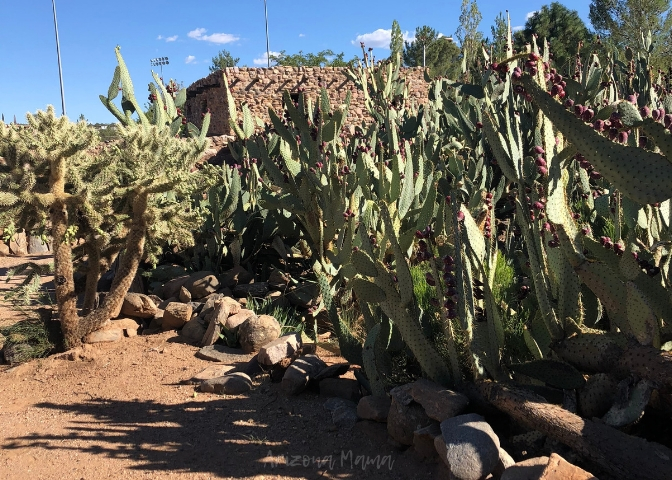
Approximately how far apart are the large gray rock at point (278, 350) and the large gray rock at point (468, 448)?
141 centimetres

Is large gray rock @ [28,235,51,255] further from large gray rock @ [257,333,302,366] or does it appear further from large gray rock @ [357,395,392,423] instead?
large gray rock @ [357,395,392,423]

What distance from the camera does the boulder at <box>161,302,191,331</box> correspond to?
4.46 m

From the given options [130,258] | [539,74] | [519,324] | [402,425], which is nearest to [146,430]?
[402,425]

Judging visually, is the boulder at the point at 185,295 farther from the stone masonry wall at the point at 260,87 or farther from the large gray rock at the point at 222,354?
the stone masonry wall at the point at 260,87

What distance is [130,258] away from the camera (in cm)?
417

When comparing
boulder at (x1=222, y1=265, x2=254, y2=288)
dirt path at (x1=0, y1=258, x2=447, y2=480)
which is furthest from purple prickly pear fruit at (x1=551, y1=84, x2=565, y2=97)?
boulder at (x1=222, y1=265, x2=254, y2=288)

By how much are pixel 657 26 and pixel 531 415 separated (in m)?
29.6

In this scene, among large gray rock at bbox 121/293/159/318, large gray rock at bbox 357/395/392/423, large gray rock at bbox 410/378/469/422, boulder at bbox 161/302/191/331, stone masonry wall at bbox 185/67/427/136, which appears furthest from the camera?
stone masonry wall at bbox 185/67/427/136

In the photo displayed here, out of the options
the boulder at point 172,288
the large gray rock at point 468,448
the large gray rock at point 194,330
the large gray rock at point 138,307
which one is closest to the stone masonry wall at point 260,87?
the boulder at point 172,288

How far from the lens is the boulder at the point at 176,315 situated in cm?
446

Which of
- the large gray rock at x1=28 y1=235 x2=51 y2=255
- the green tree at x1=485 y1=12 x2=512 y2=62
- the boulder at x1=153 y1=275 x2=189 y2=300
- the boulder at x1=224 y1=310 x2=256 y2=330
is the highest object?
the green tree at x1=485 y1=12 x2=512 y2=62

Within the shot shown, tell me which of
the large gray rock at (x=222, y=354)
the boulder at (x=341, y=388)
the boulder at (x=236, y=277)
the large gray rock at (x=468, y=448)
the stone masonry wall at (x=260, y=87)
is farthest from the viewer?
the stone masonry wall at (x=260, y=87)

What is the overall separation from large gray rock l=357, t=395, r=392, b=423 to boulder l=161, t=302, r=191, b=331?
1.96m

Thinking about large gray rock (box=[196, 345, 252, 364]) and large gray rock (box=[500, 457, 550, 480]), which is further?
large gray rock (box=[196, 345, 252, 364])
